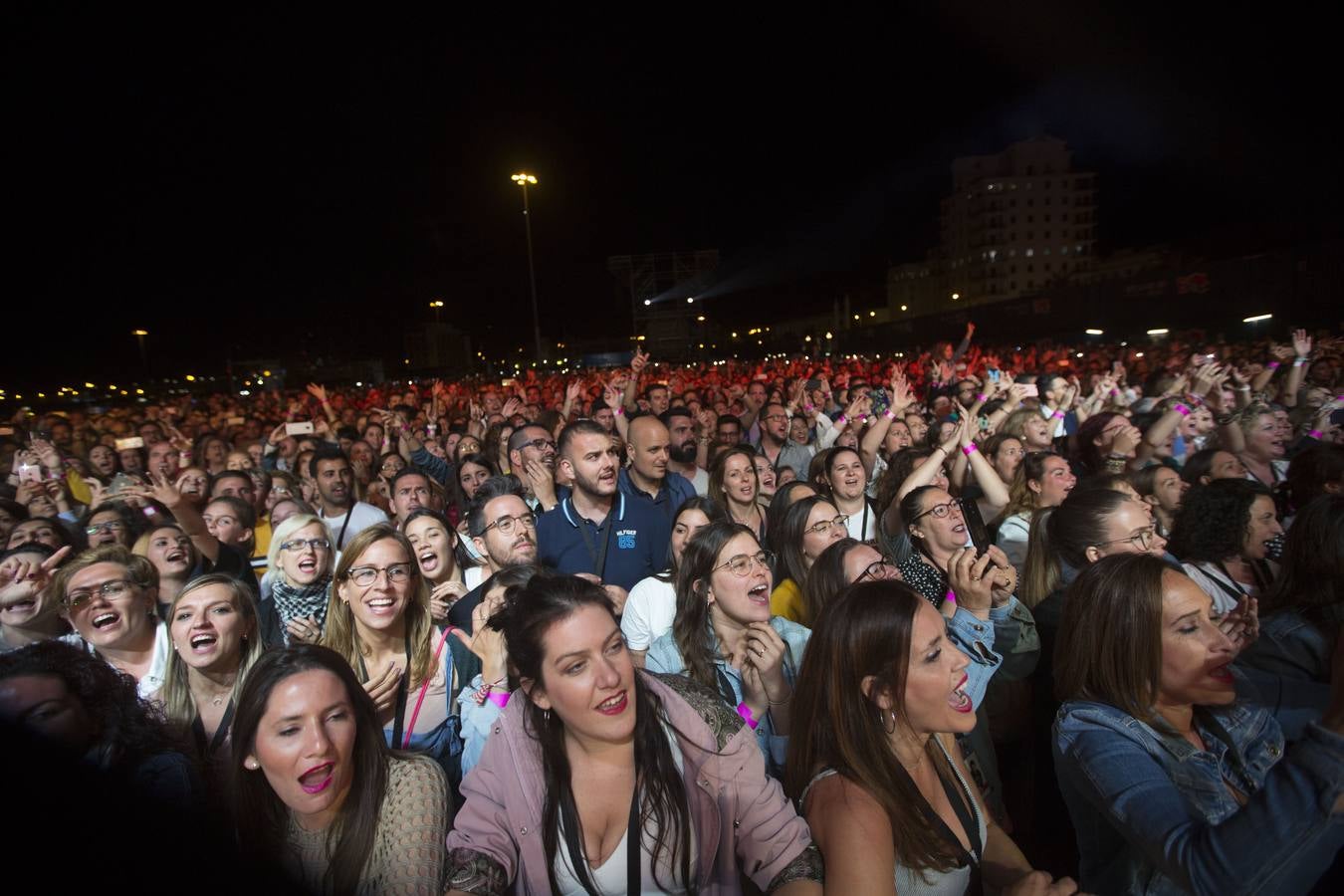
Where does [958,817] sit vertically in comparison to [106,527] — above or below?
below

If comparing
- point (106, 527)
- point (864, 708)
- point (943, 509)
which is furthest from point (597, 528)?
point (106, 527)

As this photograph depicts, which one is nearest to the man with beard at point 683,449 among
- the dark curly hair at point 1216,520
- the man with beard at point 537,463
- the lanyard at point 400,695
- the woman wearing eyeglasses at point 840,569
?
the man with beard at point 537,463

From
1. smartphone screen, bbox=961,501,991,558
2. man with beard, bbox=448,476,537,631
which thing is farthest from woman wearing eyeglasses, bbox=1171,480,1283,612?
man with beard, bbox=448,476,537,631

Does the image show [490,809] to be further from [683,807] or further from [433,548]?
[433,548]

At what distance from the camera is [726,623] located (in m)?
3.17

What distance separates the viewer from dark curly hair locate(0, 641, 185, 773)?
2043 mm

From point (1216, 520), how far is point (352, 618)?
431cm

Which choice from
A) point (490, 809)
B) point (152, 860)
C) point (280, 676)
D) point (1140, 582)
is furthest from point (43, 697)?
point (1140, 582)

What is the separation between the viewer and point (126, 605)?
3.15 metres

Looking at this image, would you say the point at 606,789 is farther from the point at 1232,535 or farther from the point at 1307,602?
the point at 1232,535

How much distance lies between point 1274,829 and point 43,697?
10.1 feet

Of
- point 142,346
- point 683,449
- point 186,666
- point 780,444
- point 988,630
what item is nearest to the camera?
point 988,630

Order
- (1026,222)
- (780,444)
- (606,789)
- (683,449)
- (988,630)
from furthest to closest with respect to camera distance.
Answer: (1026,222), (780,444), (683,449), (988,630), (606,789)

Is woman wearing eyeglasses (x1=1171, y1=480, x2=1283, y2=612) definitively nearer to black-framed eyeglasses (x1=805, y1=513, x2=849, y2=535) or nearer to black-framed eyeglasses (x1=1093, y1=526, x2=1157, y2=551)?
black-framed eyeglasses (x1=1093, y1=526, x2=1157, y2=551)
